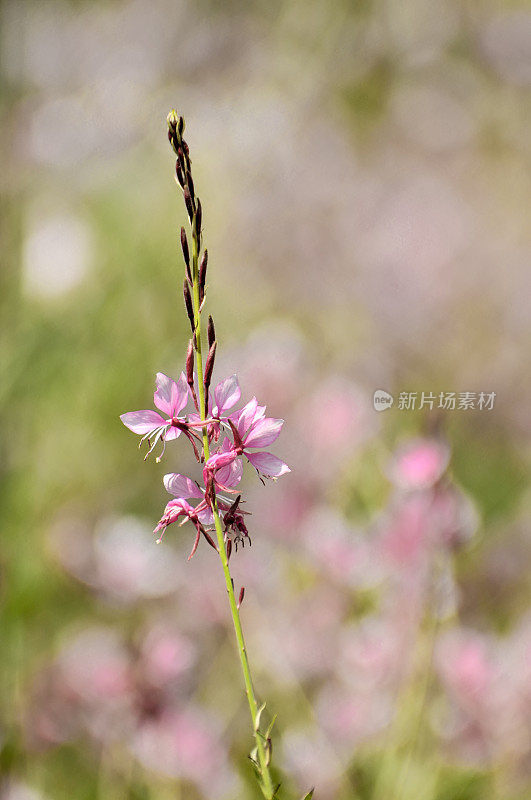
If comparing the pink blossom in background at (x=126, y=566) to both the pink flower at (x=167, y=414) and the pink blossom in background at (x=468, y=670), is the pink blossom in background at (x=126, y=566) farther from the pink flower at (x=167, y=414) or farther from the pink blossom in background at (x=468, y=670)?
the pink flower at (x=167, y=414)

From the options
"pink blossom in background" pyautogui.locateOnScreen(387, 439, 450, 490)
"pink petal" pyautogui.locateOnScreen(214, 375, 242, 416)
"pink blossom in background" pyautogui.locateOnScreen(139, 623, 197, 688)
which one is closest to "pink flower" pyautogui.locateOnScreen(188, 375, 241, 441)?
"pink petal" pyautogui.locateOnScreen(214, 375, 242, 416)

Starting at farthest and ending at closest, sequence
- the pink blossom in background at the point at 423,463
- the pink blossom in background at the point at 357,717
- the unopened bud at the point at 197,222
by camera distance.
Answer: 1. the pink blossom in background at the point at 357,717
2. the pink blossom in background at the point at 423,463
3. the unopened bud at the point at 197,222

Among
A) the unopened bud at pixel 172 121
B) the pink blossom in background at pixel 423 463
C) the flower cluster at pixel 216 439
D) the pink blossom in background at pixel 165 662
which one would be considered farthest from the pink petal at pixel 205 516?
the pink blossom in background at pixel 165 662

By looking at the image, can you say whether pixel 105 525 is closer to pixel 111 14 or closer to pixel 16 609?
pixel 16 609

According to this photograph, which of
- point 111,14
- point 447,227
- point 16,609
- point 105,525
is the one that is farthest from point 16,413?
point 111,14

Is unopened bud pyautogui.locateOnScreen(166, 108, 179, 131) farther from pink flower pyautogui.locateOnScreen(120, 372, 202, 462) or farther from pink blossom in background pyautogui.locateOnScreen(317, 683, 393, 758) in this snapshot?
pink blossom in background pyautogui.locateOnScreen(317, 683, 393, 758)

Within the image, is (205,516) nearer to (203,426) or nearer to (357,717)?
(203,426)
